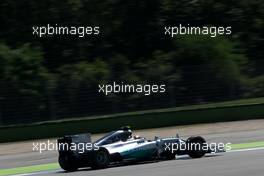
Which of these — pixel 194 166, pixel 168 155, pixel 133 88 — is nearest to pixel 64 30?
pixel 133 88

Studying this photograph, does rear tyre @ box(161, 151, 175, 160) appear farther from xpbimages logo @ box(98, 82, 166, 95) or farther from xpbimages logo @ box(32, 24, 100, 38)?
xpbimages logo @ box(32, 24, 100, 38)

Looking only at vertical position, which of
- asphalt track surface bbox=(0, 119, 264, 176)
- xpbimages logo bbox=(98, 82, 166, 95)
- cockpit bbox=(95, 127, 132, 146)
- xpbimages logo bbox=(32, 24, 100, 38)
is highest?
xpbimages logo bbox=(32, 24, 100, 38)

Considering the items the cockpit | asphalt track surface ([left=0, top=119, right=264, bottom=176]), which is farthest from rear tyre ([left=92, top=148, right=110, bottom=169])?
the cockpit

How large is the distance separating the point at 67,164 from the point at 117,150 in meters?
1.19

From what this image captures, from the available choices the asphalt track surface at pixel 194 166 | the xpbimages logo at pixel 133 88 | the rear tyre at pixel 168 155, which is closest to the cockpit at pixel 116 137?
the asphalt track surface at pixel 194 166

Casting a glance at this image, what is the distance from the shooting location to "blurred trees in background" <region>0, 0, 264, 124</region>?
27.5 metres

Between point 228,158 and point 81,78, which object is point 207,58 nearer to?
point 81,78

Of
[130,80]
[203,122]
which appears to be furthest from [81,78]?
[203,122]

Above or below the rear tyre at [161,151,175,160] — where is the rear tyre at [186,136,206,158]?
above

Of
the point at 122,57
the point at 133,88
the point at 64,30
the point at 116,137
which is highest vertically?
the point at 64,30

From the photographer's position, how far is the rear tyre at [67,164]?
1579 cm

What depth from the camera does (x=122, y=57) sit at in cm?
3562

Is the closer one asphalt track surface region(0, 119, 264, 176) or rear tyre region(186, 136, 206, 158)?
asphalt track surface region(0, 119, 264, 176)

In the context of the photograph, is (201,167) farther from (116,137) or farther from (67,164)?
(67,164)
